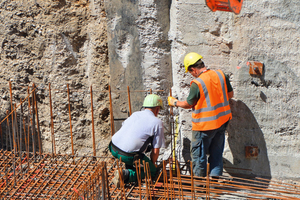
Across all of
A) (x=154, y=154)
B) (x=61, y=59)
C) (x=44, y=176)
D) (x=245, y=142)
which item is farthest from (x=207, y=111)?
(x=61, y=59)

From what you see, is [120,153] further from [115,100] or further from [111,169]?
A: [115,100]

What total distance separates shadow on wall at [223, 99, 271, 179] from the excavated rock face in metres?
1.88

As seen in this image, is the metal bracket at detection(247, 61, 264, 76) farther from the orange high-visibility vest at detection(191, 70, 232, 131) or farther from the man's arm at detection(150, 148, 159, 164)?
the man's arm at detection(150, 148, 159, 164)

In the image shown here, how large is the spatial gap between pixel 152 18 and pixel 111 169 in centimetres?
211

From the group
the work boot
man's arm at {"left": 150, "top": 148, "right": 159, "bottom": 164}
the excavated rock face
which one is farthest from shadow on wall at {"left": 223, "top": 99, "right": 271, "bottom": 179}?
the excavated rock face

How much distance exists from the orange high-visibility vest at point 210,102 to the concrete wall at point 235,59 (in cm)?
57

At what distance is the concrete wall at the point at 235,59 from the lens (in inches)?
153

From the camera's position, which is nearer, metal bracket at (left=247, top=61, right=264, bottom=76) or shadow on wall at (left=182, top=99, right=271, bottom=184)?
metal bracket at (left=247, top=61, right=264, bottom=76)

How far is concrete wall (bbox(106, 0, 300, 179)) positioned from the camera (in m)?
3.90

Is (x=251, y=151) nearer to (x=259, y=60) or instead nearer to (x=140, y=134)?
(x=259, y=60)

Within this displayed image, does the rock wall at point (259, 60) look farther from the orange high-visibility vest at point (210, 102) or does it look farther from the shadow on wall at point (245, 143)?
the orange high-visibility vest at point (210, 102)

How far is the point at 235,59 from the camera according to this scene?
4.07m

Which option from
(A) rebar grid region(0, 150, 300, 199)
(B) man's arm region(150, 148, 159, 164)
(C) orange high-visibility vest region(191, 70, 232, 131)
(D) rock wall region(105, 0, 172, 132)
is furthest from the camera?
Result: (D) rock wall region(105, 0, 172, 132)

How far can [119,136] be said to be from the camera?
3645mm
